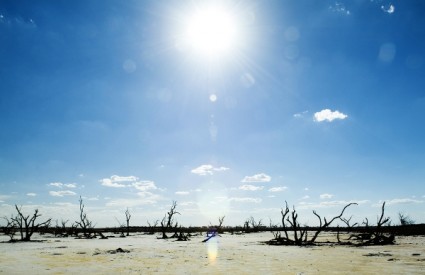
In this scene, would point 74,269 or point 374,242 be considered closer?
point 74,269

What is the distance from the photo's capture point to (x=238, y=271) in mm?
12539

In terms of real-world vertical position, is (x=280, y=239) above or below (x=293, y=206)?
below

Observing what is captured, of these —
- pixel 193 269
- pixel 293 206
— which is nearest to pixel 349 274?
pixel 193 269

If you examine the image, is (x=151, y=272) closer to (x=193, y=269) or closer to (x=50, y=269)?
(x=193, y=269)

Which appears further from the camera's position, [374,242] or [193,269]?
[374,242]

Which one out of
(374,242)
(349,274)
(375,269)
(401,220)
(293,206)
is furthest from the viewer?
(401,220)

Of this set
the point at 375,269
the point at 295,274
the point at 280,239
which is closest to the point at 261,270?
the point at 295,274

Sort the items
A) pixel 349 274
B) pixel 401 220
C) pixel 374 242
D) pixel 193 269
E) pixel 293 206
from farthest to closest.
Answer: pixel 401 220
pixel 293 206
pixel 374 242
pixel 193 269
pixel 349 274

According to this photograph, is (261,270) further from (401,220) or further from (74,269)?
(401,220)

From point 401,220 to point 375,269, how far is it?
251ft

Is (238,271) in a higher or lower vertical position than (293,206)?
lower

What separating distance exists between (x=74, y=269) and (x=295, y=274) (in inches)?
337

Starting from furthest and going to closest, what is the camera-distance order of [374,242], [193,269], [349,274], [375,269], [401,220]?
1. [401,220]
2. [374,242]
3. [193,269]
4. [375,269]
5. [349,274]

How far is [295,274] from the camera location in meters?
11.3
